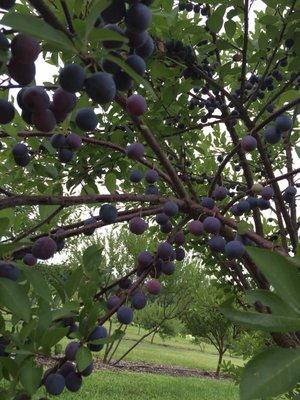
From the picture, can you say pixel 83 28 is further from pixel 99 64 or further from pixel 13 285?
pixel 13 285

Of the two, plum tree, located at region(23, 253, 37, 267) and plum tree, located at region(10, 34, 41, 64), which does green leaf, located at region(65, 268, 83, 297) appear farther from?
plum tree, located at region(10, 34, 41, 64)

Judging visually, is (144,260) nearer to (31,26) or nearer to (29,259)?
(29,259)

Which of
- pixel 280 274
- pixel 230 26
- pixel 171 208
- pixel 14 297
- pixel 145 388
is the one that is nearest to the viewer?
pixel 280 274

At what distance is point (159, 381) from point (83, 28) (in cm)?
1195

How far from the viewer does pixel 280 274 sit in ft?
2.32

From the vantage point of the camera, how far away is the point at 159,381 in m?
11.8

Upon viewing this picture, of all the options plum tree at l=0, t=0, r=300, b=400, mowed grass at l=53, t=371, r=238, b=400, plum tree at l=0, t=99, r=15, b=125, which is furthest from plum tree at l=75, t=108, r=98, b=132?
mowed grass at l=53, t=371, r=238, b=400

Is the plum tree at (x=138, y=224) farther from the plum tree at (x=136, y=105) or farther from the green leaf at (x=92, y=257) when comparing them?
the plum tree at (x=136, y=105)

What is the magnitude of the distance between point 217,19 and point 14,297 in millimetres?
1272

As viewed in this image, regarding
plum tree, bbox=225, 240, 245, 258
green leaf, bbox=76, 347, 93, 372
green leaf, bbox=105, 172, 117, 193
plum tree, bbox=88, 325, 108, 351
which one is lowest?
green leaf, bbox=76, 347, 93, 372

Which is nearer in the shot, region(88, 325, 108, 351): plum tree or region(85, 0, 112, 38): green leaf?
region(85, 0, 112, 38): green leaf

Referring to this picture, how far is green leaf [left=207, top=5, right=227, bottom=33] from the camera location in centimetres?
174

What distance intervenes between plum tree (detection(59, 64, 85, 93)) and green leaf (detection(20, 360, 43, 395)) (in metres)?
0.68

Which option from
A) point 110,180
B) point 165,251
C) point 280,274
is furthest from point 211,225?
point 110,180
